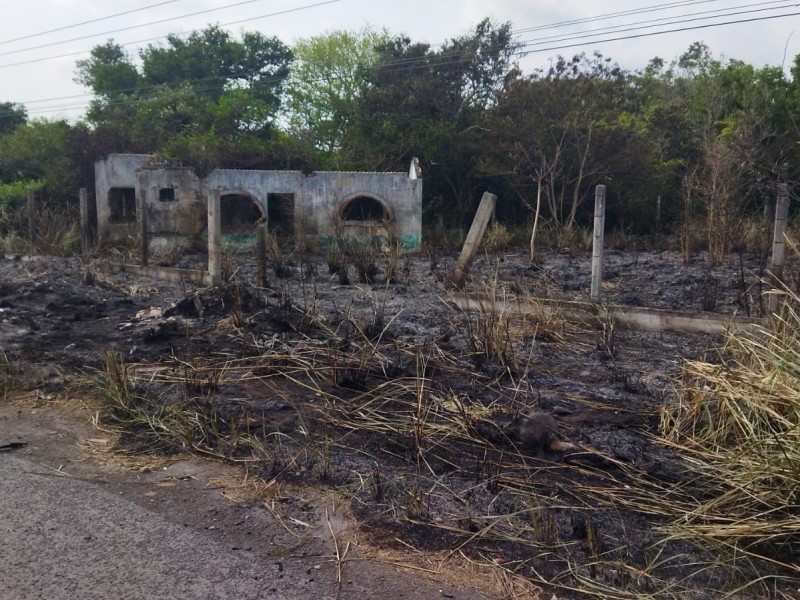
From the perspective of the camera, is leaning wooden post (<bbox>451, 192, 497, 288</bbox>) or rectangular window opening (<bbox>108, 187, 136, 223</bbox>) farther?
rectangular window opening (<bbox>108, 187, 136, 223</bbox>)

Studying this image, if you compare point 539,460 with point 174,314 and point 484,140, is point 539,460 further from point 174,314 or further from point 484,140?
point 484,140

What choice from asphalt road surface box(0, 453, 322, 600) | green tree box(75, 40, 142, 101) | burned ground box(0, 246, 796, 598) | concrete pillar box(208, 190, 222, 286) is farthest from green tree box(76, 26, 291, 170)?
asphalt road surface box(0, 453, 322, 600)

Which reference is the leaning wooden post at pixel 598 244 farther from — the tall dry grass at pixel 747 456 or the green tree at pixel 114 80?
the green tree at pixel 114 80

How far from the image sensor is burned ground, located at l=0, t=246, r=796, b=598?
3.57m

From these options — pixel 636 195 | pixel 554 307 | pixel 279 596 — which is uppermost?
pixel 636 195

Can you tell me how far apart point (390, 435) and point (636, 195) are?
18.1 m

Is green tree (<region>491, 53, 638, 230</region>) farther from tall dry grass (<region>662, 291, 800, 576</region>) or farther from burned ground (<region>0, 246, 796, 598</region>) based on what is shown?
tall dry grass (<region>662, 291, 800, 576</region>)

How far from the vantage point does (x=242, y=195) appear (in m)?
20.0

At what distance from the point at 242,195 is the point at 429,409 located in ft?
52.3

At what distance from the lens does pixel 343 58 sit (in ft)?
116

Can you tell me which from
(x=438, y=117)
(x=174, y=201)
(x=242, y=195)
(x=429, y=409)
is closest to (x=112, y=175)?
(x=174, y=201)

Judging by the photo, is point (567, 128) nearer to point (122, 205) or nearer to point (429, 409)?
point (122, 205)

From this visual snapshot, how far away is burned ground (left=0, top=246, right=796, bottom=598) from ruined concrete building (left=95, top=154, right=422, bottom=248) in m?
9.64

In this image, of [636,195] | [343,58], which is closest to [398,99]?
[636,195]
